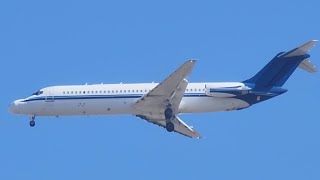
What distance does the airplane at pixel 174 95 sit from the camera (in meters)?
94.6

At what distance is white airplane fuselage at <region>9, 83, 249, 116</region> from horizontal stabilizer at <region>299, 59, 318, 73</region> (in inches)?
151

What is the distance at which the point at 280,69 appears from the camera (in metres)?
95.6

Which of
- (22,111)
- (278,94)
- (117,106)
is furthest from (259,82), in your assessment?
(22,111)

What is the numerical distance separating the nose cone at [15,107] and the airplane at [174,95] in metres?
1.69

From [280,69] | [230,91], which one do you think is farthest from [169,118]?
[280,69]

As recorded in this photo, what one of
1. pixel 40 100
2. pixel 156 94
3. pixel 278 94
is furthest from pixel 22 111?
pixel 278 94

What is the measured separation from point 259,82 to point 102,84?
9.84 m

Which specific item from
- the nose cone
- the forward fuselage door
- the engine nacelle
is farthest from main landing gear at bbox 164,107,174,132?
the nose cone

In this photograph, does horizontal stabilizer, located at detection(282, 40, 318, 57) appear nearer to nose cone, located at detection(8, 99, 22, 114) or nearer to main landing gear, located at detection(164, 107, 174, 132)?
main landing gear, located at detection(164, 107, 174, 132)

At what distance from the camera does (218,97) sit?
95.1m

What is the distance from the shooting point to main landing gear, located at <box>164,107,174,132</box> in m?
94.9

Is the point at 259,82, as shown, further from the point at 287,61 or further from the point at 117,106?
the point at 117,106

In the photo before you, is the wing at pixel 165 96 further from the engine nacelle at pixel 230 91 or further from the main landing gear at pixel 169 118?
the engine nacelle at pixel 230 91

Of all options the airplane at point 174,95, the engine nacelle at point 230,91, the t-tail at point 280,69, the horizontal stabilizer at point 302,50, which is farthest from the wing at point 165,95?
the horizontal stabilizer at point 302,50
